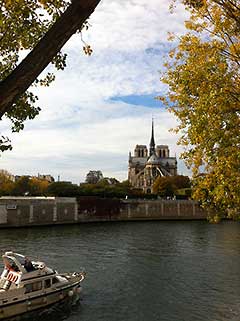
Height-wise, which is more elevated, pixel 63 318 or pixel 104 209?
pixel 104 209

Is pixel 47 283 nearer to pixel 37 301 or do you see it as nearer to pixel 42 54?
pixel 37 301

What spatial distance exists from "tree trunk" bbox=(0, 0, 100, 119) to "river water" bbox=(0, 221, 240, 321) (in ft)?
63.0

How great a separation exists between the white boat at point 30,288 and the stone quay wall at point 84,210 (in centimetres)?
4817

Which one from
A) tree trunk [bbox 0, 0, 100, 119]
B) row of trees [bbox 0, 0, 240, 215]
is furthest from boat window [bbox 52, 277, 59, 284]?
tree trunk [bbox 0, 0, 100, 119]

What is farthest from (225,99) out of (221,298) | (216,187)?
(221,298)

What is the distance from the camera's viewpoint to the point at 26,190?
120 m

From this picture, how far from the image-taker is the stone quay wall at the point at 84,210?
73.8m

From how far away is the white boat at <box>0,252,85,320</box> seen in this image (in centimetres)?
2252

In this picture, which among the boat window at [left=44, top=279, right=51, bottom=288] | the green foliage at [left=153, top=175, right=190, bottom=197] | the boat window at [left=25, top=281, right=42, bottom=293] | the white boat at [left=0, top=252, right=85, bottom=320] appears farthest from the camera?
the green foliage at [left=153, top=175, right=190, bottom=197]

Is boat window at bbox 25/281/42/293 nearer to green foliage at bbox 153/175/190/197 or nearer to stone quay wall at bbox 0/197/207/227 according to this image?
stone quay wall at bbox 0/197/207/227

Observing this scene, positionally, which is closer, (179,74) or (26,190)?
(179,74)

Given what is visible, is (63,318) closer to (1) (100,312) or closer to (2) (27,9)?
(1) (100,312)

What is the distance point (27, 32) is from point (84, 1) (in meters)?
4.90

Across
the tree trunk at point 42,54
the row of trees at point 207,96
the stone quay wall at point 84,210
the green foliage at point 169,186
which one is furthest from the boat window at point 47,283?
the green foliage at point 169,186
